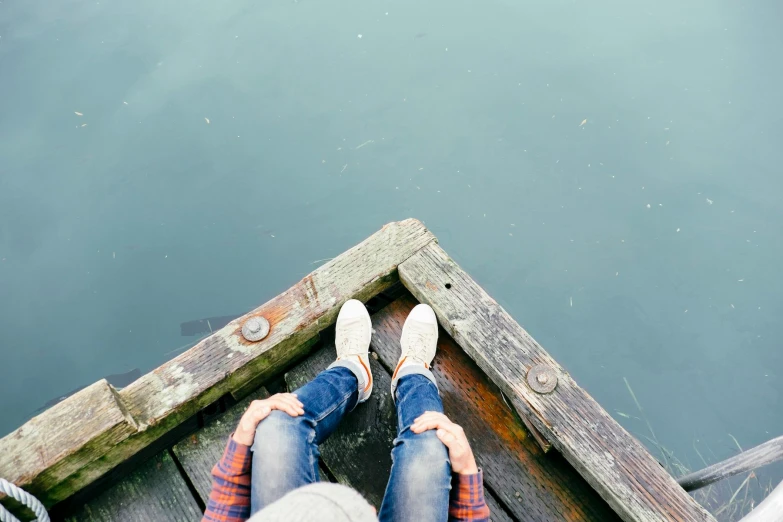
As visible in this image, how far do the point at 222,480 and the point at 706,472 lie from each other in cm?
133

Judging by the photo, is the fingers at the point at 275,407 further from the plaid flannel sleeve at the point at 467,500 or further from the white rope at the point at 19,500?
the white rope at the point at 19,500

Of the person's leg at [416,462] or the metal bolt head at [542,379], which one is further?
the metal bolt head at [542,379]

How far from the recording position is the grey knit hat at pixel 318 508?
0.73 metres

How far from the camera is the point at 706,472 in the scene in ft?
4.75

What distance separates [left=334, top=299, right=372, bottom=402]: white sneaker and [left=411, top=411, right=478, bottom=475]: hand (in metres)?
0.26

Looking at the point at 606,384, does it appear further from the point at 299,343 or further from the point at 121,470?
the point at 121,470

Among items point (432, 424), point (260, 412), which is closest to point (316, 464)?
point (260, 412)

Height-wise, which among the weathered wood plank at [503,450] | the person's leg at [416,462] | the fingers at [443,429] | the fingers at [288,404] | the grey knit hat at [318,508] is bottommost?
the weathered wood plank at [503,450]

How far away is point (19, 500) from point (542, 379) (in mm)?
1350

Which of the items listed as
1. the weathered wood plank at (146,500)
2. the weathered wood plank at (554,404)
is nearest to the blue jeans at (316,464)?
the weathered wood plank at (554,404)

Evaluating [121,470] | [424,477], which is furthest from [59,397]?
[424,477]

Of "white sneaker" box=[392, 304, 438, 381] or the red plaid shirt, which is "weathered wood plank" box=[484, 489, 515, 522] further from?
"white sneaker" box=[392, 304, 438, 381]

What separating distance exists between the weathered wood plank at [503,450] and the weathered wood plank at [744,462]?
0.30 meters

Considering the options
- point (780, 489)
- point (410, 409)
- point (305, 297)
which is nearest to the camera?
point (780, 489)
